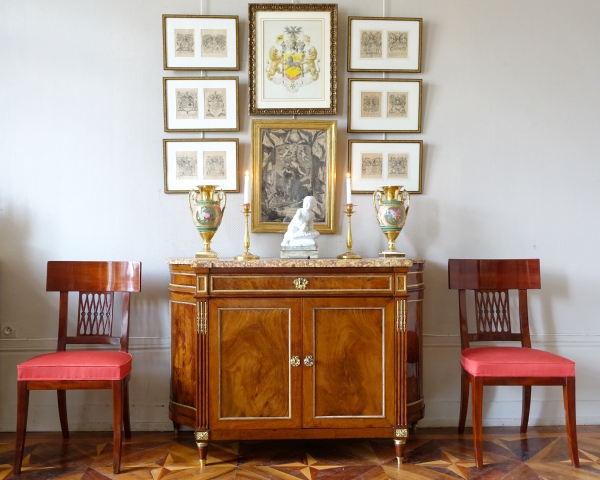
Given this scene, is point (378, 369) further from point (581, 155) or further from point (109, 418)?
point (581, 155)

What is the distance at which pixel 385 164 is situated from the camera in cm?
326

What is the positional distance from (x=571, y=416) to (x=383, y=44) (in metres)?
2.37

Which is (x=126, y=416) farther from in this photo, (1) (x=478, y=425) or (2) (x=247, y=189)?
(1) (x=478, y=425)

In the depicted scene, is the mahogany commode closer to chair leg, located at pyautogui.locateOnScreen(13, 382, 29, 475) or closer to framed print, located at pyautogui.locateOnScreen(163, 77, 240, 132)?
chair leg, located at pyautogui.locateOnScreen(13, 382, 29, 475)

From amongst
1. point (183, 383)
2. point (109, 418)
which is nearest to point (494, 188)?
point (183, 383)

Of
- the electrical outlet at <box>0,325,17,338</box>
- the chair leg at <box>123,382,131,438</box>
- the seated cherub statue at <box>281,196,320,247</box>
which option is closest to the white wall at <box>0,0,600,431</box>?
the electrical outlet at <box>0,325,17,338</box>

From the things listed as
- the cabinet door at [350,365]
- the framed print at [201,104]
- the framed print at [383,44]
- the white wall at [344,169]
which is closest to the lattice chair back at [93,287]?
the white wall at [344,169]

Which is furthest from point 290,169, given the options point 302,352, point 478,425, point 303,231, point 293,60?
point 478,425

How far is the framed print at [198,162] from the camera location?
3.22 m

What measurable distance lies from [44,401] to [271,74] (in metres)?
2.47

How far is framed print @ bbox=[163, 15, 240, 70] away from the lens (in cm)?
319

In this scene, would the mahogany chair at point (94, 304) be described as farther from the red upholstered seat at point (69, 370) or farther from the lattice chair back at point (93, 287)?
the red upholstered seat at point (69, 370)

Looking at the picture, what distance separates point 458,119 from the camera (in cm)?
329

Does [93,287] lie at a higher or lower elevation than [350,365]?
higher
